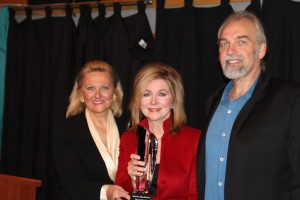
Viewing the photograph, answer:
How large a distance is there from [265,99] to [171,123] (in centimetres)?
66

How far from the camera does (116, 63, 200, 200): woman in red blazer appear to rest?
7.65 feet

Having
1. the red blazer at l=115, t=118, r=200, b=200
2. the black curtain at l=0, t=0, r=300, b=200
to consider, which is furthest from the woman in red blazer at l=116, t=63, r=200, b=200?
the black curtain at l=0, t=0, r=300, b=200

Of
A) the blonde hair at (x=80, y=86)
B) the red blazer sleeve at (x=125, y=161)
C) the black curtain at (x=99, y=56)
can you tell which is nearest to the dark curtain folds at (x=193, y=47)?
the black curtain at (x=99, y=56)

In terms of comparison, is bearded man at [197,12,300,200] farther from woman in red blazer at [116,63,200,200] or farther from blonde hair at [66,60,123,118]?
blonde hair at [66,60,123,118]

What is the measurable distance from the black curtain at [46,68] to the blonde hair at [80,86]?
0.45 m

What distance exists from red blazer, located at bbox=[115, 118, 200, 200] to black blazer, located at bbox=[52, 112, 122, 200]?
0.75 feet

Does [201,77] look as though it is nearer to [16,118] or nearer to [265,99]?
[265,99]

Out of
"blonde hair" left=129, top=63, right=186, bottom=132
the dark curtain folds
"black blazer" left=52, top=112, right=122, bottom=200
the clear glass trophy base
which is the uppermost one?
the dark curtain folds

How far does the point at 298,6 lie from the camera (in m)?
3.05

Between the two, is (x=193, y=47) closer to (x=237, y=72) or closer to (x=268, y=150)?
(x=237, y=72)

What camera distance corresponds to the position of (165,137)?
2469 mm

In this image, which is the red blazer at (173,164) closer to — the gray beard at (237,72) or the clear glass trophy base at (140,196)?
the clear glass trophy base at (140,196)

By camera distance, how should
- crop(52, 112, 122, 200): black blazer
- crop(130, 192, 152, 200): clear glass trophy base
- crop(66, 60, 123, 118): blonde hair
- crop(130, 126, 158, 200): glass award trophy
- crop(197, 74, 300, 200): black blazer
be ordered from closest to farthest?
crop(197, 74, 300, 200): black blazer, crop(130, 192, 152, 200): clear glass trophy base, crop(130, 126, 158, 200): glass award trophy, crop(52, 112, 122, 200): black blazer, crop(66, 60, 123, 118): blonde hair

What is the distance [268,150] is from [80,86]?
1.55m
